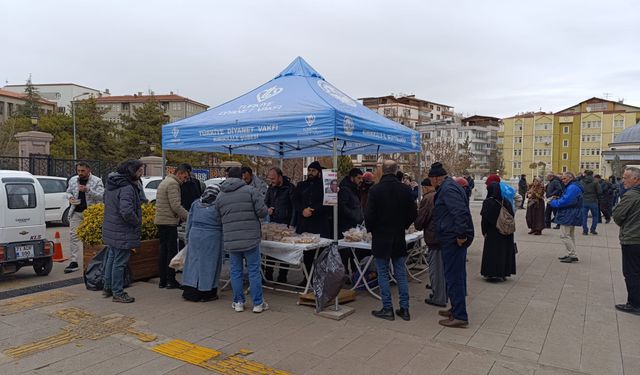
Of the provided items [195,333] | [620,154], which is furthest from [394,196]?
[620,154]

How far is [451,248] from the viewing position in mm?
4910

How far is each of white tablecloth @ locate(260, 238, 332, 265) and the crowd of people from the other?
0.39 meters

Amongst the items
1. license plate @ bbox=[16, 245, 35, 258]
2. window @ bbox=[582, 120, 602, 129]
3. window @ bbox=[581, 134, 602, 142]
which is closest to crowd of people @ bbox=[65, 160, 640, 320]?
license plate @ bbox=[16, 245, 35, 258]

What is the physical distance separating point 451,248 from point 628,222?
2448 millimetres

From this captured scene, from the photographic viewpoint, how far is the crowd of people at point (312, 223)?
5.07 m

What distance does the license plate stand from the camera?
6613mm

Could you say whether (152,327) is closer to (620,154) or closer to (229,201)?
(229,201)

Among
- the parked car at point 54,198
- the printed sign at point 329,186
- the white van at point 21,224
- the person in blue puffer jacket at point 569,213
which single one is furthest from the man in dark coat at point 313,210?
the parked car at point 54,198

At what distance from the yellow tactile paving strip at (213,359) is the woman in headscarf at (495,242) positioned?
446 cm

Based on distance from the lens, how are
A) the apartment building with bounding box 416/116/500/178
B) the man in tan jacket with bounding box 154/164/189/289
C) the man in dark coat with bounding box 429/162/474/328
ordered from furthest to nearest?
the apartment building with bounding box 416/116/500/178, the man in tan jacket with bounding box 154/164/189/289, the man in dark coat with bounding box 429/162/474/328

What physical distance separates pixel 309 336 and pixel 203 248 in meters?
1.99

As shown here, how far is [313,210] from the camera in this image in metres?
6.26

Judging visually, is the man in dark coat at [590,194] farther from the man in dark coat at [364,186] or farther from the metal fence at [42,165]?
the metal fence at [42,165]

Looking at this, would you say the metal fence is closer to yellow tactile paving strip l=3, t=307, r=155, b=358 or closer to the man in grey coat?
yellow tactile paving strip l=3, t=307, r=155, b=358
